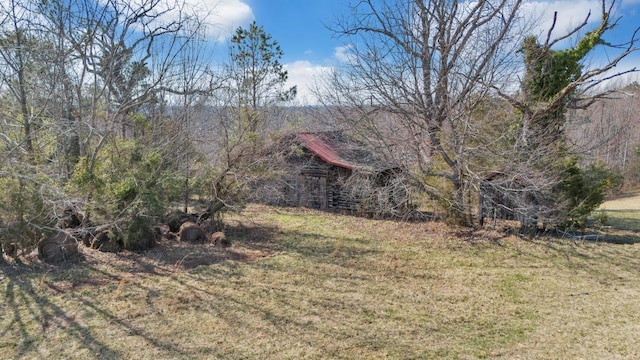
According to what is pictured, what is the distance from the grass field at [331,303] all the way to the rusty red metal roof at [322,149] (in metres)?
5.21

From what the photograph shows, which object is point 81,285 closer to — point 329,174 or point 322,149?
point 329,174

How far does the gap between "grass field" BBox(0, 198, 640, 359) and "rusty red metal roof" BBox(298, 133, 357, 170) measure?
521 centimetres

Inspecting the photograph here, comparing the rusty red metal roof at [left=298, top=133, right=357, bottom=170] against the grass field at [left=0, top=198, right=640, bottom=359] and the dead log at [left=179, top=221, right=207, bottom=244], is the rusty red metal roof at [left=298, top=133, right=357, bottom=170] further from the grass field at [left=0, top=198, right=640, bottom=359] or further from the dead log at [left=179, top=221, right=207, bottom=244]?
the dead log at [left=179, top=221, right=207, bottom=244]

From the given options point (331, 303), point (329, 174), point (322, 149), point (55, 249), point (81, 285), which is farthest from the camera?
point (322, 149)

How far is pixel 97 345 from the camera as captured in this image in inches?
152

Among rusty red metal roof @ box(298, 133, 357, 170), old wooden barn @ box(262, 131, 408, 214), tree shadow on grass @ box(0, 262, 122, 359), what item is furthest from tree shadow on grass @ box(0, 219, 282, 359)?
rusty red metal roof @ box(298, 133, 357, 170)

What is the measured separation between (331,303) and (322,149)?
31.3 ft

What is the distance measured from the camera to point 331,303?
5.05 meters

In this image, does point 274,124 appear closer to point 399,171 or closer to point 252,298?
point 399,171

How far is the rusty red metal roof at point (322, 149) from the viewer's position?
1307cm

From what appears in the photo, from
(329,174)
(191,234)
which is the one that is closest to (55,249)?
(191,234)

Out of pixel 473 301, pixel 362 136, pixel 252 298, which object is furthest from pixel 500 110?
pixel 252 298

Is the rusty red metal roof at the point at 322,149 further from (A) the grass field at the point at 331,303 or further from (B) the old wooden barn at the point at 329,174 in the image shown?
(A) the grass field at the point at 331,303

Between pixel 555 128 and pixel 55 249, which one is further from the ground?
pixel 555 128
